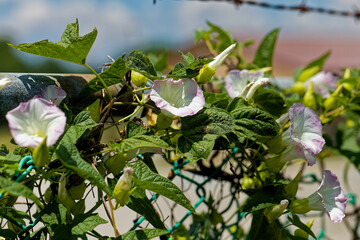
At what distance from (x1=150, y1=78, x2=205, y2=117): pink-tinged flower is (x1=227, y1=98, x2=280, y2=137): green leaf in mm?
51

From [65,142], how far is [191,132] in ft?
0.43

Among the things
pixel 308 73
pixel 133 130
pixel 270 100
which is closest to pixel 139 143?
pixel 133 130

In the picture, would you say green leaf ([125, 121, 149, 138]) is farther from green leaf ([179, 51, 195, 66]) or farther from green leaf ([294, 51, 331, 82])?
green leaf ([294, 51, 331, 82])

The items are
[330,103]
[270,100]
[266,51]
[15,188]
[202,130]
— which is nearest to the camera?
[15,188]

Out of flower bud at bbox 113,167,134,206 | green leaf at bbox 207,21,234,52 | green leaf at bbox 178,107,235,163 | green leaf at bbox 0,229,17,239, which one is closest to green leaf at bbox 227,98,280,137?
green leaf at bbox 178,107,235,163

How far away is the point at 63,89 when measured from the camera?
1.35 feet

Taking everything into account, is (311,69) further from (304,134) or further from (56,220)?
(56,220)

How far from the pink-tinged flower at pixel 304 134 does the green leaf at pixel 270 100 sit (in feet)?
0.23

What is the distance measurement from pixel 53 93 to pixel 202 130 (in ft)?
0.49

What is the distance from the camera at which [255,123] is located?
408 mm

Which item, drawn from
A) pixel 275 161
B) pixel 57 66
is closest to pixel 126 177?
pixel 275 161

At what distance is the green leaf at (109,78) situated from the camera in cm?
39

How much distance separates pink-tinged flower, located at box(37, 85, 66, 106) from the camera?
37 centimetres

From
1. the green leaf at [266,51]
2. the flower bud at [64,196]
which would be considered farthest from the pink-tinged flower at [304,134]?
the green leaf at [266,51]
